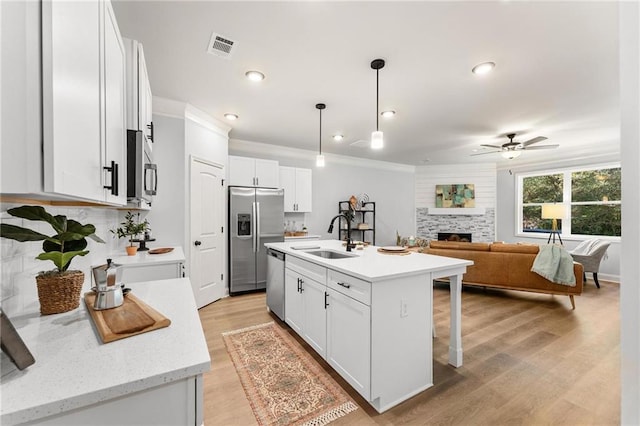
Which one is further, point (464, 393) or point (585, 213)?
point (585, 213)

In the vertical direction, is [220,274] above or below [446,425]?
above

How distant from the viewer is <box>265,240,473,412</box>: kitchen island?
178 cm

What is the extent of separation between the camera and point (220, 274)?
419 cm

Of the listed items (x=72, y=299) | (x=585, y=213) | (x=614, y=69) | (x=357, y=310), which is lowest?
(x=357, y=310)

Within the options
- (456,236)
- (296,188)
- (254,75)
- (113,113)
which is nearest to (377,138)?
(254,75)

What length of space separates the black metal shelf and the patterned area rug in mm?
3845

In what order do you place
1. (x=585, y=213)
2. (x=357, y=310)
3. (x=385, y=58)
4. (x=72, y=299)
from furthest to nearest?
(x=585, y=213) → (x=385, y=58) → (x=357, y=310) → (x=72, y=299)

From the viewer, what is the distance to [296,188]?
17.8ft

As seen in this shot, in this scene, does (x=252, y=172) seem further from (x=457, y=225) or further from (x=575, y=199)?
(x=575, y=199)

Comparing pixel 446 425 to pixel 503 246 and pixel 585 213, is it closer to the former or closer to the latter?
pixel 503 246

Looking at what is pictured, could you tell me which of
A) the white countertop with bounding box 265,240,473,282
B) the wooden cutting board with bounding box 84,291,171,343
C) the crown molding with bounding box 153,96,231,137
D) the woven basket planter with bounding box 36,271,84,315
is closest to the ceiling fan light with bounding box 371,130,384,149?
the white countertop with bounding box 265,240,473,282

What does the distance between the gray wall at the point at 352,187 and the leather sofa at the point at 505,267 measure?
2525mm

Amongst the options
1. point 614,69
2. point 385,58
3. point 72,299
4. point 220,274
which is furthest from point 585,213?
point 72,299

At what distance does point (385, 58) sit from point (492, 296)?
3.88 metres
